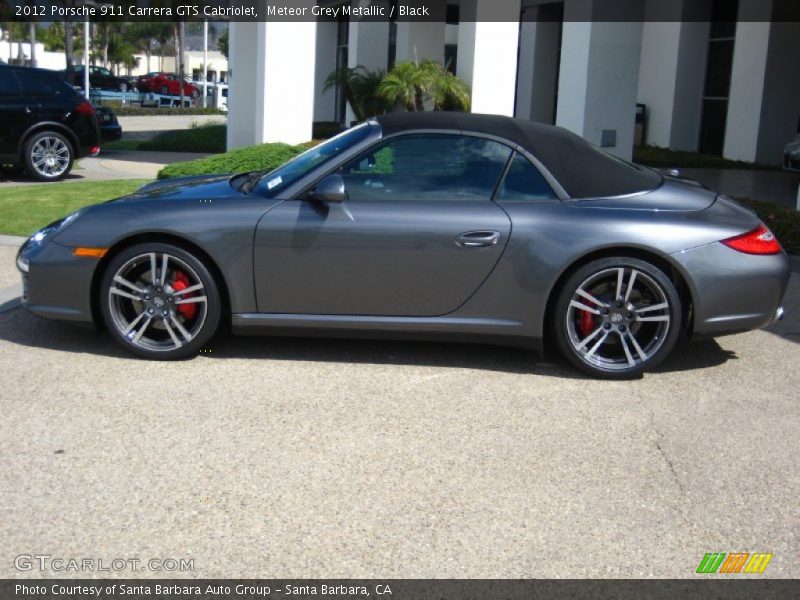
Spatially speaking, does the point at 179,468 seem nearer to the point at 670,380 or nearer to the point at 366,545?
the point at 366,545

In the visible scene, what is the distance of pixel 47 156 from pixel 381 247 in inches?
399

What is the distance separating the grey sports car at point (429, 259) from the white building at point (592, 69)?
844 centimetres

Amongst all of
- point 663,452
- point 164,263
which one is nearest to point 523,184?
point 663,452

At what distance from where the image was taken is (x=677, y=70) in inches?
814

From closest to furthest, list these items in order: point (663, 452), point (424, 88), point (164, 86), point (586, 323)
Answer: point (663, 452), point (586, 323), point (424, 88), point (164, 86)

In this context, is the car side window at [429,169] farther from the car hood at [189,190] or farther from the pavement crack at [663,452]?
the pavement crack at [663,452]

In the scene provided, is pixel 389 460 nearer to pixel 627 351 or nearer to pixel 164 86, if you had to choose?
pixel 627 351

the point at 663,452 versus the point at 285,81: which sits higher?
the point at 285,81

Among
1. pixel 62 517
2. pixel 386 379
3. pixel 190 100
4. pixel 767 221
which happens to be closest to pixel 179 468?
pixel 62 517

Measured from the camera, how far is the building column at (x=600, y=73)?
13500mm

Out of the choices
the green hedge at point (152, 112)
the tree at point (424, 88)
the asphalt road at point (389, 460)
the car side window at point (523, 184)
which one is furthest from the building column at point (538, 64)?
the asphalt road at point (389, 460)

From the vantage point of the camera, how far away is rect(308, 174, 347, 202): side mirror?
5473 mm

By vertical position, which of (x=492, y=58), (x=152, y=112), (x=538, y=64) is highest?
(x=538, y=64)

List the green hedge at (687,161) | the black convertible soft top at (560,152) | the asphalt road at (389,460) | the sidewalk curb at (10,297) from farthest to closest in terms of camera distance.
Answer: the green hedge at (687,161) → the sidewalk curb at (10,297) → the black convertible soft top at (560,152) → the asphalt road at (389,460)
